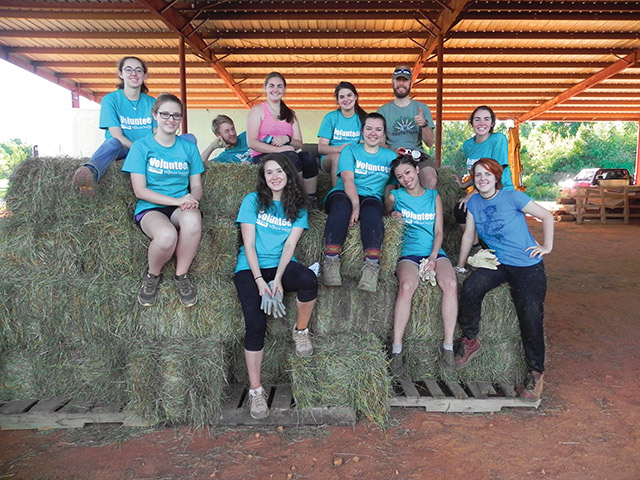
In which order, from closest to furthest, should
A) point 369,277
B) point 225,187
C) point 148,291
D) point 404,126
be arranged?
point 148,291
point 369,277
point 225,187
point 404,126

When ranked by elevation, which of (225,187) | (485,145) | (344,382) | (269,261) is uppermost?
(485,145)

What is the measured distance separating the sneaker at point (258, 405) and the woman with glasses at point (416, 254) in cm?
89

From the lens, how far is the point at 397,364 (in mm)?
2943

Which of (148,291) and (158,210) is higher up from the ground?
(158,210)

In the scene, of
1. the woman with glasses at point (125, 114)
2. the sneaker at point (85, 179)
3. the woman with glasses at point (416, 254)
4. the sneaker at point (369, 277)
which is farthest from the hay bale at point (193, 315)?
the woman with glasses at point (416, 254)

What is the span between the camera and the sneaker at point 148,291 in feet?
9.00

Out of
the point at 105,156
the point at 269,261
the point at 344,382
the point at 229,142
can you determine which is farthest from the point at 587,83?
the point at 105,156

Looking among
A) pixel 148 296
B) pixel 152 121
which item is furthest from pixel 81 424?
pixel 152 121

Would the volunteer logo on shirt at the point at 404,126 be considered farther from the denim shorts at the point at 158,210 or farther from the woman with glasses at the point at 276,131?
the denim shorts at the point at 158,210

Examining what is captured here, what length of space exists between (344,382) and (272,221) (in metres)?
1.14

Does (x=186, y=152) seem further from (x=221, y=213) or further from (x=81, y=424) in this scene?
(x=81, y=424)

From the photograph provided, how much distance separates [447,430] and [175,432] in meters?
1.63

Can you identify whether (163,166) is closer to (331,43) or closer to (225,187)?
(225,187)

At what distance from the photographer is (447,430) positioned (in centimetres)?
261
